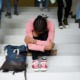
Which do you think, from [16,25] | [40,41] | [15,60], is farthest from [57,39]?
[15,60]

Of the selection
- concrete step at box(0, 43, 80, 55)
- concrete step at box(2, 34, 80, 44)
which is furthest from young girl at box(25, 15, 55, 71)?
concrete step at box(2, 34, 80, 44)

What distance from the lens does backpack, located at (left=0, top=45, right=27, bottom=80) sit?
257 centimetres

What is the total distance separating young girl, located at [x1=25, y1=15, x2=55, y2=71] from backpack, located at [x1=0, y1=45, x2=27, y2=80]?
0.11 metres

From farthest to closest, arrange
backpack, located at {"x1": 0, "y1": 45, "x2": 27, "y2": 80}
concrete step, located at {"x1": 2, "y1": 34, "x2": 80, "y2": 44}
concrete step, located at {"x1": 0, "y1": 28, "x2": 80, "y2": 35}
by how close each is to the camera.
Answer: concrete step, located at {"x1": 0, "y1": 28, "x2": 80, "y2": 35}
concrete step, located at {"x1": 2, "y1": 34, "x2": 80, "y2": 44}
backpack, located at {"x1": 0, "y1": 45, "x2": 27, "y2": 80}

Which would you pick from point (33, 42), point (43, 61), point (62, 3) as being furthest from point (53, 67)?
point (62, 3)

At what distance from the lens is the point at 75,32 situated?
340 cm

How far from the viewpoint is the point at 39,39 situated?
2.79m

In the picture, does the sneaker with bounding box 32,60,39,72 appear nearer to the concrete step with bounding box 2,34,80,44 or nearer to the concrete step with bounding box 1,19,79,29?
the concrete step with bounding box 2,34,80,44

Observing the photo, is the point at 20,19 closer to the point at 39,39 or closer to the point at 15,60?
the point at 39,39

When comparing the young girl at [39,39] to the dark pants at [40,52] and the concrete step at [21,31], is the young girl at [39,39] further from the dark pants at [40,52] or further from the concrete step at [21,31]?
the concrete step at [21,31]

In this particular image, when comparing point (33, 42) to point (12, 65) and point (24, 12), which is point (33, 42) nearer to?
point (12, 65)

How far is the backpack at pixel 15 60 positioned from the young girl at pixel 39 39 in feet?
0.35

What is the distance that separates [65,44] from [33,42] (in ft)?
1.97

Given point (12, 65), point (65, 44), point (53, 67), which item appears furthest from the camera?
point (65, 44)
